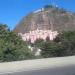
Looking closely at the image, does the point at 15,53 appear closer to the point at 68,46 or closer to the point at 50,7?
the point at 68,46

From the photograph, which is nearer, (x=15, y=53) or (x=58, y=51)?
(x=15, y=53)

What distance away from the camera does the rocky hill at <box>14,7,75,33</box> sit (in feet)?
449

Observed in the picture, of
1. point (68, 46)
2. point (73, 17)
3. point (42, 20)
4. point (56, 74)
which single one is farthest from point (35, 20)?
point (56, 74)

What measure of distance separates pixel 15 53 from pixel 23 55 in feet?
2.42

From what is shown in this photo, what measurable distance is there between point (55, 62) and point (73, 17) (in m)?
124

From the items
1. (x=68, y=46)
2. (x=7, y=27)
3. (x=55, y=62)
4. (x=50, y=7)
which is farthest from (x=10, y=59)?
(x=50, y=7)

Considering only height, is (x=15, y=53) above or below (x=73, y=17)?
below

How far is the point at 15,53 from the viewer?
24750 millimetres

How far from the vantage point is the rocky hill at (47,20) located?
449ft

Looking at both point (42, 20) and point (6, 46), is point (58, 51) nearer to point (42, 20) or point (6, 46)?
point (6, 46)

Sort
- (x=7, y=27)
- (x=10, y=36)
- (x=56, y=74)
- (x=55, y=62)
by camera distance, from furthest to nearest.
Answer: (x=7, y=27)
(x=10, y=36)
(x=55, y=62)
(x=56, y=74)

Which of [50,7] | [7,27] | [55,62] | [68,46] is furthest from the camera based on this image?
[50,7]

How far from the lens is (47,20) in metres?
142

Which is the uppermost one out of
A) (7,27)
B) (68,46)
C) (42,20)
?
(42,20)
